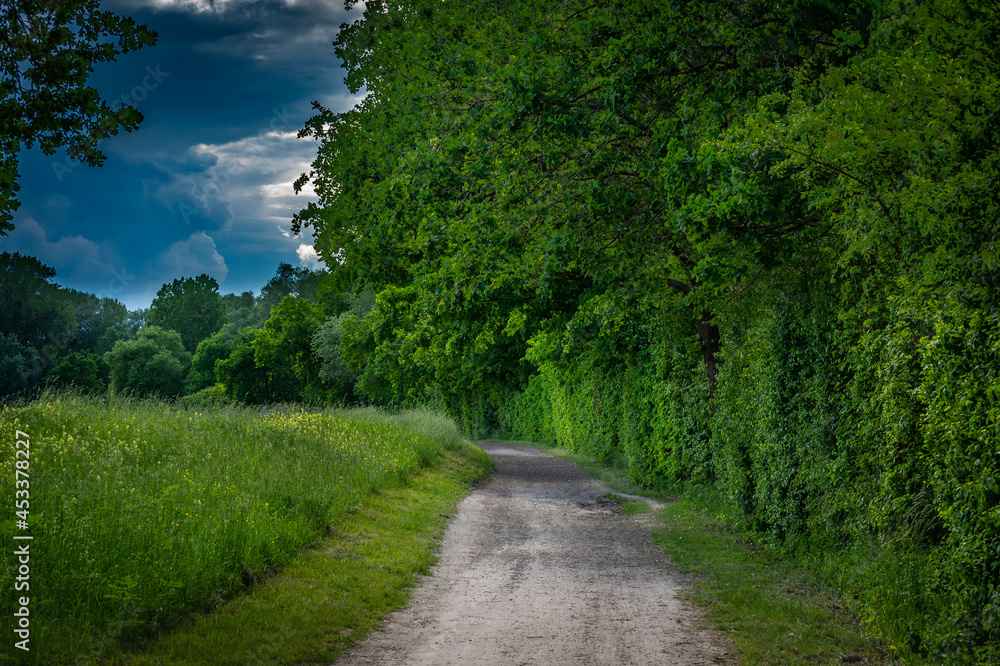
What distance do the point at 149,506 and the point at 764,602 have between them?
22.3 ft

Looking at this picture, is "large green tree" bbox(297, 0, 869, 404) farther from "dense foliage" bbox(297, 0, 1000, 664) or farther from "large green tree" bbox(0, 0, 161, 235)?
"large green tree" bbox(0, 0, 161, 235)

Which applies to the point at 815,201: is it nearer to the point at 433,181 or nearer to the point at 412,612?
the point at 412,612

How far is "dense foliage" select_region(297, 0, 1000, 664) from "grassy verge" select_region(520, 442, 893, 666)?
0.42 metres

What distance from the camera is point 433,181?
38.9 ft

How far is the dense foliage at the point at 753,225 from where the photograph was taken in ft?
15.7

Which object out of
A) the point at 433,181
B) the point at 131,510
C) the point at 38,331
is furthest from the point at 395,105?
the point at 38,331

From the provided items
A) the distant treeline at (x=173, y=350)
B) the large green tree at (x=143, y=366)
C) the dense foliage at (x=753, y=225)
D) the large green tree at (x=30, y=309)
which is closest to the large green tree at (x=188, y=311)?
the distant treeline at (x=173, y=350)

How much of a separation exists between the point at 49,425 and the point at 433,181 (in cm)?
723

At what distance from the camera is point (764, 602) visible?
23.6 feet

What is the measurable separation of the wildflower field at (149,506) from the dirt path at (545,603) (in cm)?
180

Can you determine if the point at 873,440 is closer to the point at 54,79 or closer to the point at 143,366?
the point at 54,79

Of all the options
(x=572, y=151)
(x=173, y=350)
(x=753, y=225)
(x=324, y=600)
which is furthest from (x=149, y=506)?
(x=173, y=350)

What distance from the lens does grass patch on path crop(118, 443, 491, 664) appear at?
5.38 meters

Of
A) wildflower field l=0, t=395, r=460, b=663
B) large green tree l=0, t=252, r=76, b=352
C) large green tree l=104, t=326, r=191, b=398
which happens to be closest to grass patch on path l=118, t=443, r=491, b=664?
wildflower field l=0, t=395, r=460, b=663
